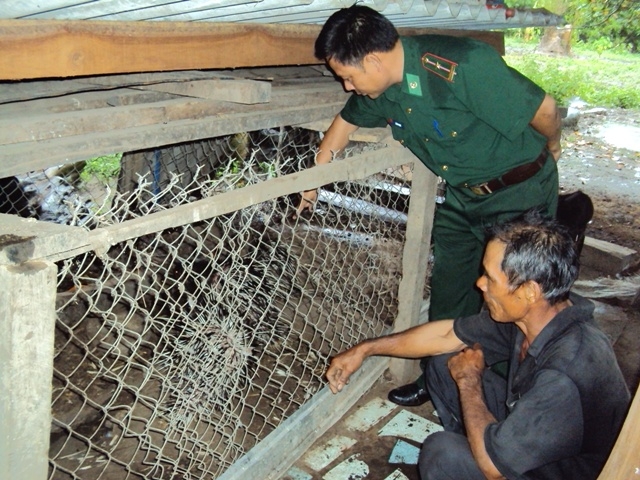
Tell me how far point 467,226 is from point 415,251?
302 mm

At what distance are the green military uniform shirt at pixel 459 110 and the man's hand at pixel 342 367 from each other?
0.99 metres

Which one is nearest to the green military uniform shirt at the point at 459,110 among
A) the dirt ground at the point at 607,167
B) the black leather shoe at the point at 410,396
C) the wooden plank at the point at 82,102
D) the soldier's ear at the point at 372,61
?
the soldier's ear at the point at 372,61

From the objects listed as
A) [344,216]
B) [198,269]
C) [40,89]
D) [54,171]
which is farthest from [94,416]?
[54,171]

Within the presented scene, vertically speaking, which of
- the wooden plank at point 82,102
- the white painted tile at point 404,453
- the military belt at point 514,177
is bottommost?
the white painted tile at point 404,453

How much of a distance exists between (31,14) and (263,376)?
2.71 metres

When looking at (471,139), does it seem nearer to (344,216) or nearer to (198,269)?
(198,269)

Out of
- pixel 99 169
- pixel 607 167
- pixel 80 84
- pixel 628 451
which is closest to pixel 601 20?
pixel 607 167

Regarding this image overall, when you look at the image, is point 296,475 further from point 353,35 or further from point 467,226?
point 353,35

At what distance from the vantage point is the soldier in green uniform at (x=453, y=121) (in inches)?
99.7

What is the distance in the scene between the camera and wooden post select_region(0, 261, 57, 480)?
127cm

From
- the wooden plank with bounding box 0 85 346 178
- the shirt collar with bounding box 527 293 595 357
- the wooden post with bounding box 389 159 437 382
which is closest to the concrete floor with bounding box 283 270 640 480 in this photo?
the wooden post with bounding box 389 159 437 382

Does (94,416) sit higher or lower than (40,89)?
lower

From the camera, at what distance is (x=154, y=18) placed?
1.87 metres

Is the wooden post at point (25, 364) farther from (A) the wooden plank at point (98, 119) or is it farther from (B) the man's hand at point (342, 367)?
(B) the man's hand at point (342, 367)
